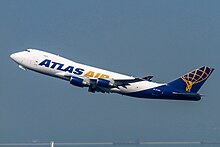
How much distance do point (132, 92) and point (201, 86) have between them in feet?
36.7

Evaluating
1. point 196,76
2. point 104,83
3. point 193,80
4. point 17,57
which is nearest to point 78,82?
point 104,83

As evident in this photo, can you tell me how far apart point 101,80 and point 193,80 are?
52.6 feet

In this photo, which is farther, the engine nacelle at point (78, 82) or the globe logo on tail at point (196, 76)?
the globe logo on tail at point (196, 76)

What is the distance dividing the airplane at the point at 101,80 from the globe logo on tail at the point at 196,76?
172 millimetres

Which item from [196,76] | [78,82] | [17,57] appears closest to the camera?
[78,82]

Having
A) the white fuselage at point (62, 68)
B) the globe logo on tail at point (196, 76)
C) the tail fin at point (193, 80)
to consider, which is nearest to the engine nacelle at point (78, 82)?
the white fuselage at point (62, 68)

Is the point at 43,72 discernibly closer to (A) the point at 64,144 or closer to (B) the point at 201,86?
(B) the point at 201,86

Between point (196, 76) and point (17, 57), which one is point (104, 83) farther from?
point (196, 76)

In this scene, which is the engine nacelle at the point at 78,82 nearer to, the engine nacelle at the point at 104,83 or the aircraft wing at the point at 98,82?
the aircraft wing at the point at 98,82

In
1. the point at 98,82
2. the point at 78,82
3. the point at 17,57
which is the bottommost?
the point at 78,82

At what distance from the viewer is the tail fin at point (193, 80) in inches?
3563

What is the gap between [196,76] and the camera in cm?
9288

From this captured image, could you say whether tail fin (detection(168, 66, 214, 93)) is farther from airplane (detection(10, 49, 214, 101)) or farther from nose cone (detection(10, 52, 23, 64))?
nose cone (detection(10, 52, 23, 64))

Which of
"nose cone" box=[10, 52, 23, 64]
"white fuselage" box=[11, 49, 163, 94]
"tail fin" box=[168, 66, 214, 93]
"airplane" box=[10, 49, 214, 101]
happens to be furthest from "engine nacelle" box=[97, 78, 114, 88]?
"nose cone" box=[10, 52, 23, 64]
